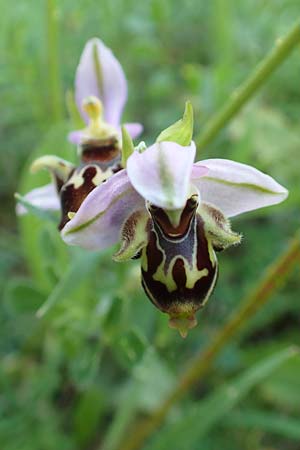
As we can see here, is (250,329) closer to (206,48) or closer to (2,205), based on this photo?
(2,205)

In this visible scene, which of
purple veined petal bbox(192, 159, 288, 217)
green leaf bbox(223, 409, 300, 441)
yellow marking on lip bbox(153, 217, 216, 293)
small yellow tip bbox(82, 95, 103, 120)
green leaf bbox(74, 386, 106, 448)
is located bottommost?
green leaf bbox(74, 386, 106, 448)

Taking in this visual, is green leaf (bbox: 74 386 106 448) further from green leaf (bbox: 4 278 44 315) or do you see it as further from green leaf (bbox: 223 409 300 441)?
green leaf (bbox: 4 278 44 315)

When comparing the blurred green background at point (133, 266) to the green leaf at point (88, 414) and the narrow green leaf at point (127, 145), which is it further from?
the narrow green leaf at point (127, 145)

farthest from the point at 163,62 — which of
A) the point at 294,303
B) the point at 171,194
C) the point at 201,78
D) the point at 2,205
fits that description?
the point at 171,194

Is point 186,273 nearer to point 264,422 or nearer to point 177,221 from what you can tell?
point 177,221

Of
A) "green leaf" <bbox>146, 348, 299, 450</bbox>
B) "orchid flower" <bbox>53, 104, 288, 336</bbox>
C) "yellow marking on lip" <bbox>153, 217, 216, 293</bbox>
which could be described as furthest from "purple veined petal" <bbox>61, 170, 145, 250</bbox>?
"green leaf" <bbox>146, 348, 299, 450</bbox>

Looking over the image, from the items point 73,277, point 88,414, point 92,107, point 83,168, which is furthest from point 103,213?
point 88,414

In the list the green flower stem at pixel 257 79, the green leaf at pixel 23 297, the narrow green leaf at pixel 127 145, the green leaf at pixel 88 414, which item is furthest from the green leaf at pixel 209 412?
the narrow green leaf at pixel 127 145
